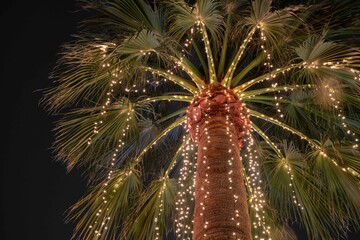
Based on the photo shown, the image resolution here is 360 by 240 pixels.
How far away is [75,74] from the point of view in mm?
7117

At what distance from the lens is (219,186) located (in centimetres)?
546

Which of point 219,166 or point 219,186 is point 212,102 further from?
point 219,186

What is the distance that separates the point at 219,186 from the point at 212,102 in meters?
1.29

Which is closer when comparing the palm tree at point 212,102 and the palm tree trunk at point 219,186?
the palm tree trunk at point 219,186

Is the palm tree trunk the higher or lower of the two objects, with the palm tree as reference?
lower

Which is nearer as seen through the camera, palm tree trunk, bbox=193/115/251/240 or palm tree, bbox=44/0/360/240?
palm tree trunk, bbox=193/115/251/240

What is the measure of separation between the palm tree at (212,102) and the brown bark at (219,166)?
0.02 m

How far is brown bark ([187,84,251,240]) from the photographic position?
5.18 meters

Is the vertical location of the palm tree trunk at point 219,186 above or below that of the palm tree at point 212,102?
below

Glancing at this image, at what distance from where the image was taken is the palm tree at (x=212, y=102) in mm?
6633

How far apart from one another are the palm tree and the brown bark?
2cm

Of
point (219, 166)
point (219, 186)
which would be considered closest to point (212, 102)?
point (219, 166)

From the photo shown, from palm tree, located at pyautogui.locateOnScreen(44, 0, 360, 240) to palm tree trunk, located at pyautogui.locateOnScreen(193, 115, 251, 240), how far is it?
0.03m

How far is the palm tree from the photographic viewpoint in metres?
6.63
